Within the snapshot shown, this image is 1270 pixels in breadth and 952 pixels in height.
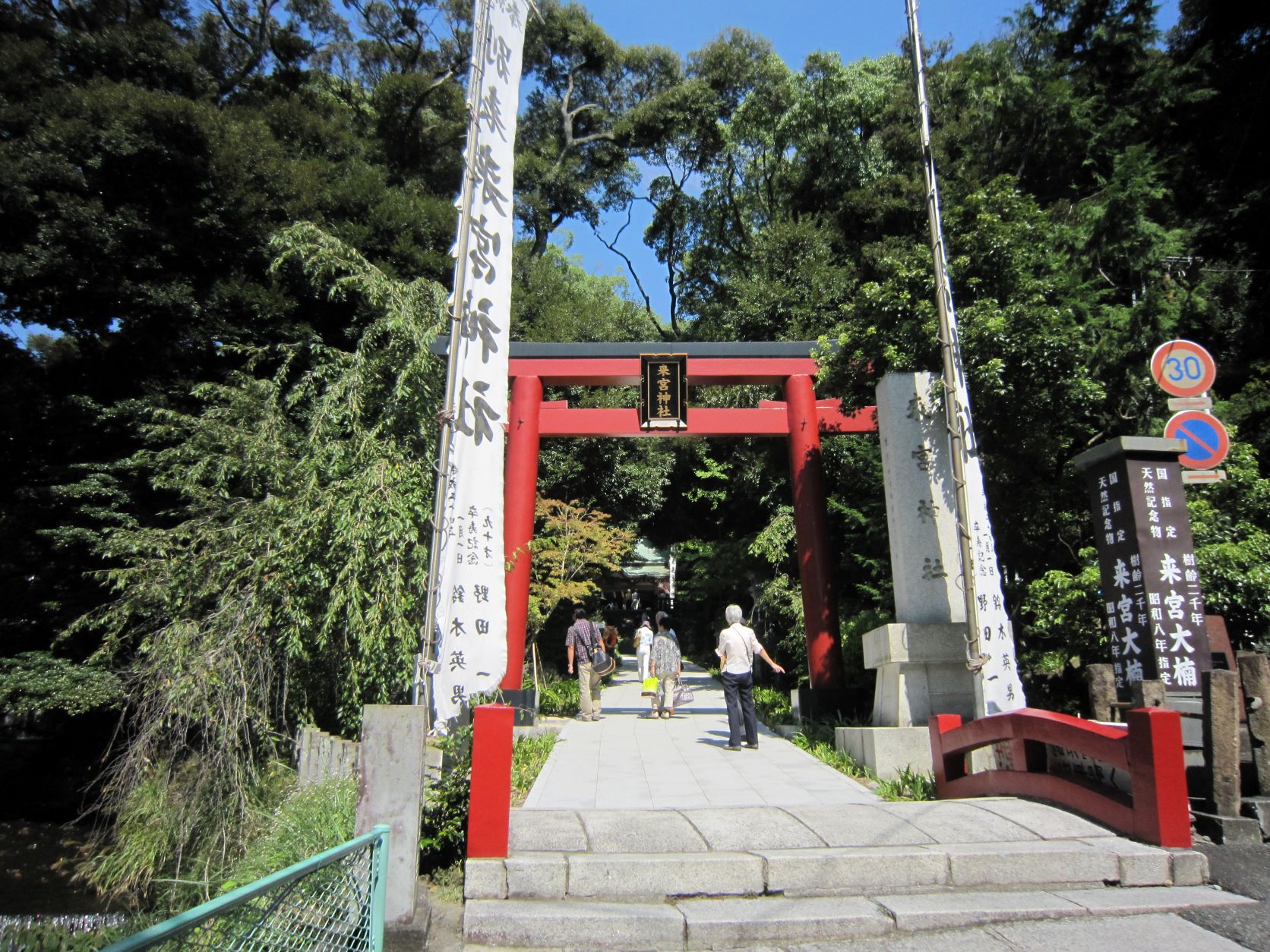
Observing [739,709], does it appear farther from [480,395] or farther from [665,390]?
[665,390]

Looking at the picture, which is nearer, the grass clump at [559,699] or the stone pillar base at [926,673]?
the stone pillar base at [926,673]

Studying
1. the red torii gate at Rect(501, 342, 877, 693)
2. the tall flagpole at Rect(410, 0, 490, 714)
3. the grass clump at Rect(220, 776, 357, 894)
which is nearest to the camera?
the grass clump at Rect(220, 776, 357, 894)

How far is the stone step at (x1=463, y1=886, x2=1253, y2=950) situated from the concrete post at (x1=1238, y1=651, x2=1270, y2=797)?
139cm

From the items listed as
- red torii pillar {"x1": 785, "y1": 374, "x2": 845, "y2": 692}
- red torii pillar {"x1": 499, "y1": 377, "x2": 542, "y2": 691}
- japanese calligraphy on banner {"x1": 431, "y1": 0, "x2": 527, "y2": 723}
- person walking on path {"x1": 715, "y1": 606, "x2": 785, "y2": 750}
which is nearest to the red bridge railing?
→ person walking on path {"x1": 715, "y1": 606, "x2": 785, "y2": 750}

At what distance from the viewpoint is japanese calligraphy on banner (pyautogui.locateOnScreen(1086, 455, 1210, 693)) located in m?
6.07

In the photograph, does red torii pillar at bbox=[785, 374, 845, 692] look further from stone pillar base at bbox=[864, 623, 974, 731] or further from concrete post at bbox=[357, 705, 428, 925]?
concrete post at bbox=[357, 705, 428, 925]

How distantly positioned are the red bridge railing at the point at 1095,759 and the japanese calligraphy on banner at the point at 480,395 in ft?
11.7

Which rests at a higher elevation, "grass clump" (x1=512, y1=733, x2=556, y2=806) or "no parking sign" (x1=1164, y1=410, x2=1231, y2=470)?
"no parking sign" (x1=1164, y1=410, x2=1231, y2=470)

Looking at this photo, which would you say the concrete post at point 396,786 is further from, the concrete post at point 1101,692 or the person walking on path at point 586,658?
the person walking on path at point 586,658

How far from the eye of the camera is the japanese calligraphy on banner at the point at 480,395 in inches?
234

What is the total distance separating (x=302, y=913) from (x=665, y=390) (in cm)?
974

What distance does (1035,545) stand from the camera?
1001 centimetres

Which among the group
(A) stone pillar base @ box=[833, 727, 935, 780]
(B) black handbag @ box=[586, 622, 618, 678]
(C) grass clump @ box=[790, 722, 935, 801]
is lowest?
(C) grass clump @ box=[790, 722, 935, 801]

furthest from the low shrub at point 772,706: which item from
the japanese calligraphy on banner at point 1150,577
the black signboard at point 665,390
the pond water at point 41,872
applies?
the pond water at point 41,872
